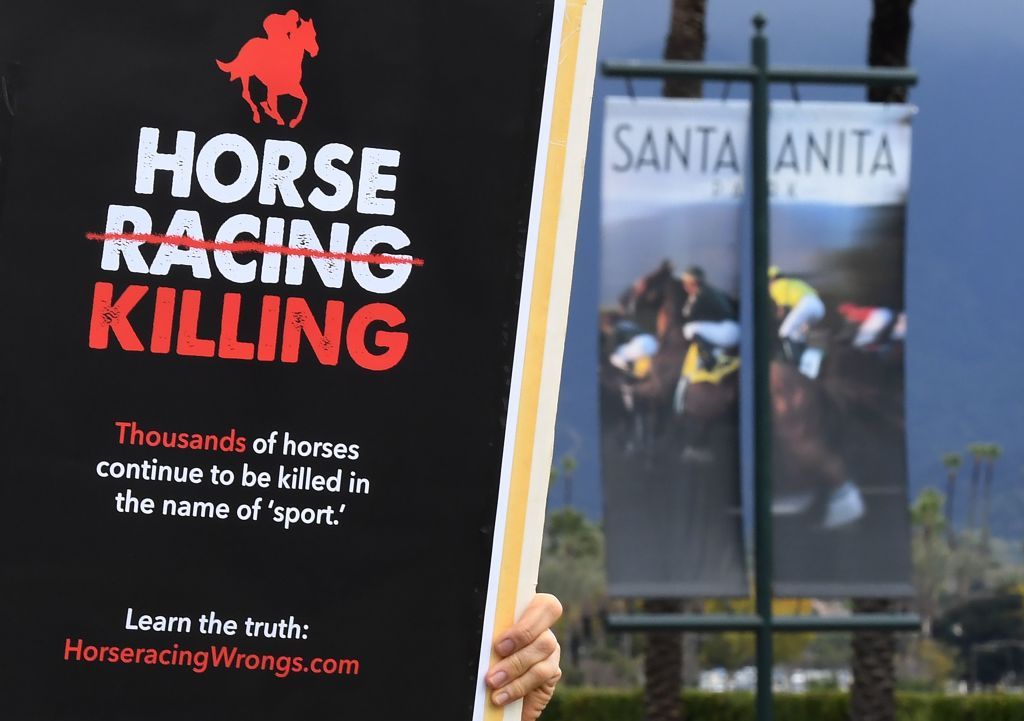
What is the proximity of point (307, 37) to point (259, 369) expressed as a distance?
45 cm

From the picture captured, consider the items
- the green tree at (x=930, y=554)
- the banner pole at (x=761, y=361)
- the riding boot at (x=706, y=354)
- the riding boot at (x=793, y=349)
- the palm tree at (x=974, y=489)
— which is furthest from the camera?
the palm tree at (x=974, y=489)

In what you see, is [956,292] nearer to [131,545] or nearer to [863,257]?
[863,257]

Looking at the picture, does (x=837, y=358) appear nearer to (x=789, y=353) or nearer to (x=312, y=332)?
(x=789, y=353)

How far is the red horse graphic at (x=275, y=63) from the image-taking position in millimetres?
2268

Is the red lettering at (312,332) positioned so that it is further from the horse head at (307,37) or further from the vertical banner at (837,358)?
the vertical banner at (837,358)

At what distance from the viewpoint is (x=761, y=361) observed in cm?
1134

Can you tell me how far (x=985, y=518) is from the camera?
109m

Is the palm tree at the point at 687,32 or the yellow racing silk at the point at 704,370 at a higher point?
the palm tree at the point at 687,32

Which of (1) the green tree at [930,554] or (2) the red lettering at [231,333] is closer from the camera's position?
(2) the red lettering at [231,333]

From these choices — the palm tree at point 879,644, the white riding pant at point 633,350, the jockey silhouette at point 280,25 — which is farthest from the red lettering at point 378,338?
the palm tree at point 879,644

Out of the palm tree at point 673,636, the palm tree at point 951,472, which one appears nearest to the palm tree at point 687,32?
the palm tree at point 673,636

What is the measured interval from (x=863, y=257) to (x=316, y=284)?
10.4 metres

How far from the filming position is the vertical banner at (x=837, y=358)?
39.1 feet

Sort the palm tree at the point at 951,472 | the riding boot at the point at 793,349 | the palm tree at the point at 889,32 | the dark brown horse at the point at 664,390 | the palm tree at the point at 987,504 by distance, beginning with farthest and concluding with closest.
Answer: the palm tree at the point at 951,472 < the palm tree at the point at 987,504 < the palm tree at the point at 889,32 < the dark brown horse at the point at 664,390 < the riding boot at the point at 793,349
